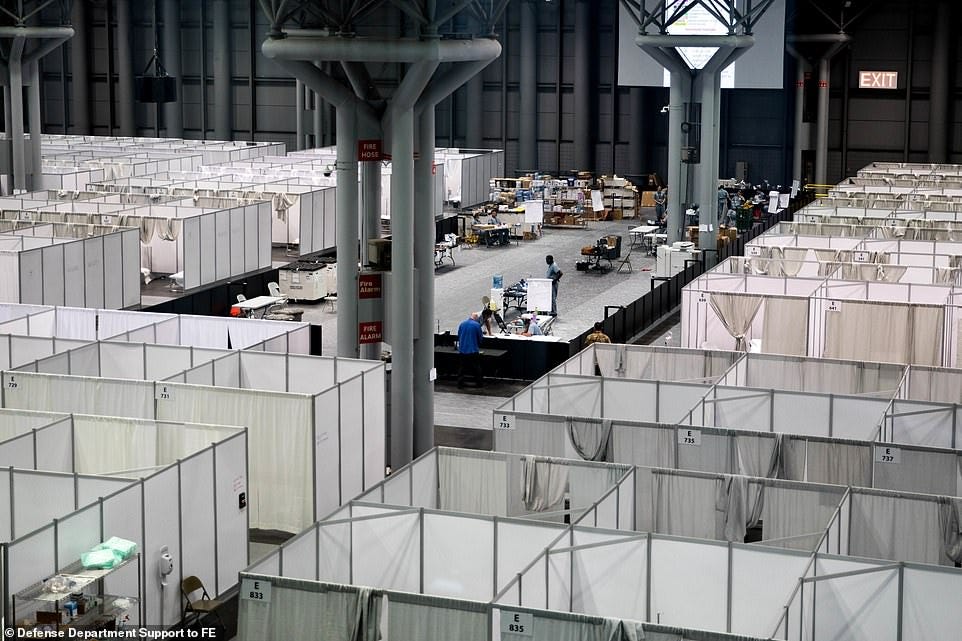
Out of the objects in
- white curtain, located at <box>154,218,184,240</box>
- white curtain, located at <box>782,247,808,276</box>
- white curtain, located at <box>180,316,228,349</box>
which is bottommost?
white curtain, located at <box>180,316,228,349</box>

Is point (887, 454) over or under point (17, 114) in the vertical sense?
under

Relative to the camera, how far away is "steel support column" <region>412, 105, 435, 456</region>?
2000cm

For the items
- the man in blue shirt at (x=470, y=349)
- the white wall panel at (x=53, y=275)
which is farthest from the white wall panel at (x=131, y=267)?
the man in blue shirt at (x=470, y=349)

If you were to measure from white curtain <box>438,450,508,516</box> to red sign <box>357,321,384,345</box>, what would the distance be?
16.0 feet

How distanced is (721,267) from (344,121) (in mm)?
9562

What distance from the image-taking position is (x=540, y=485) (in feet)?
50.7

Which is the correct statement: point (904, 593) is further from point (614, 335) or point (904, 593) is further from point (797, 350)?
point (614, 335)

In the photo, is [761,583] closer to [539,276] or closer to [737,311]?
[737,311]

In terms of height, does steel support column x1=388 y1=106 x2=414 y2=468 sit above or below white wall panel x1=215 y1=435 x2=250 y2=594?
above

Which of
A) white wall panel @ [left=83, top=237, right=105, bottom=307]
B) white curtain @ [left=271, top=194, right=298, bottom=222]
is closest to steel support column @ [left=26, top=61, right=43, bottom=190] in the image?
white curtain @ [left=271, top=194, right=298, bottom=222]

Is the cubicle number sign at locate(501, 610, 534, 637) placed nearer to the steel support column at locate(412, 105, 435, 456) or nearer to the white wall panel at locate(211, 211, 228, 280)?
the steel support column at locate(412, 105, 435, 456)

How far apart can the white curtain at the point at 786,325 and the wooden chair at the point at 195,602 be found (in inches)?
462

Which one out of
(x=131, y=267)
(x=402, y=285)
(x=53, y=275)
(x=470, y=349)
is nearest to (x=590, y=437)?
(x=402, y=285)

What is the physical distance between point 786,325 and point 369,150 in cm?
789
